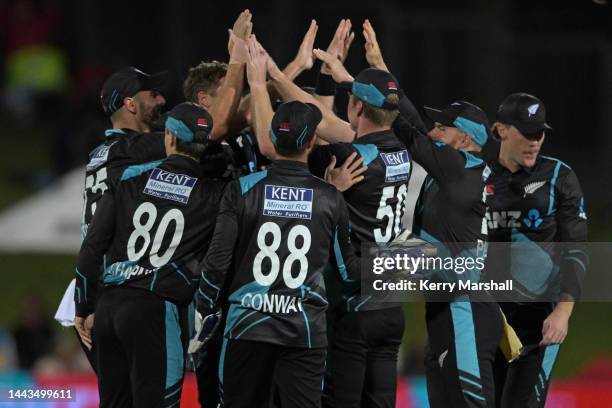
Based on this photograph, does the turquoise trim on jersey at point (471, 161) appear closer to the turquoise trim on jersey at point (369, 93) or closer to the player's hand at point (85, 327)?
the turquoise trim on jersey at point (369, 93)

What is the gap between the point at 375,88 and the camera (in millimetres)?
6055

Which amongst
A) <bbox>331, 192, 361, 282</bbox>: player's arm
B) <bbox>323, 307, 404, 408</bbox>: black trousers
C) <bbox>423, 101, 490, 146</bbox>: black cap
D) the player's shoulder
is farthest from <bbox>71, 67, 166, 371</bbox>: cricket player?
the player's shoulder

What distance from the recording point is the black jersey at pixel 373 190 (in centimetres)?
613

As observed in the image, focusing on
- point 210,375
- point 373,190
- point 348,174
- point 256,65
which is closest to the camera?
point 348,174

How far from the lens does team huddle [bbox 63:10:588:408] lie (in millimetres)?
5660

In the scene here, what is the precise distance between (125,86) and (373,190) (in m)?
1.62

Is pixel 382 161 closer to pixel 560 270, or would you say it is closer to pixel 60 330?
pixel 560 270

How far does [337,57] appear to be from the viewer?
6.85 meters

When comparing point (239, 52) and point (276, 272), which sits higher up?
point (239, 52)

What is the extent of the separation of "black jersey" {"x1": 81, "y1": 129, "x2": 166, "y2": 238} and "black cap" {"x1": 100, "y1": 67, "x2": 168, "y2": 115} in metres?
0.17

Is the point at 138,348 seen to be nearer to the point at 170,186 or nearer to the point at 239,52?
the point at 170,186

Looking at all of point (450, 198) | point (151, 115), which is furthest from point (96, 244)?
point (450, 198)

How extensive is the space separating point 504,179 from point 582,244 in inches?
23.6

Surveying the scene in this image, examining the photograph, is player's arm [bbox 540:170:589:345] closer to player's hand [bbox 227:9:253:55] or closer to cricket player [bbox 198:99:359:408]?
cricket player [bbox 198:99:359:408]
